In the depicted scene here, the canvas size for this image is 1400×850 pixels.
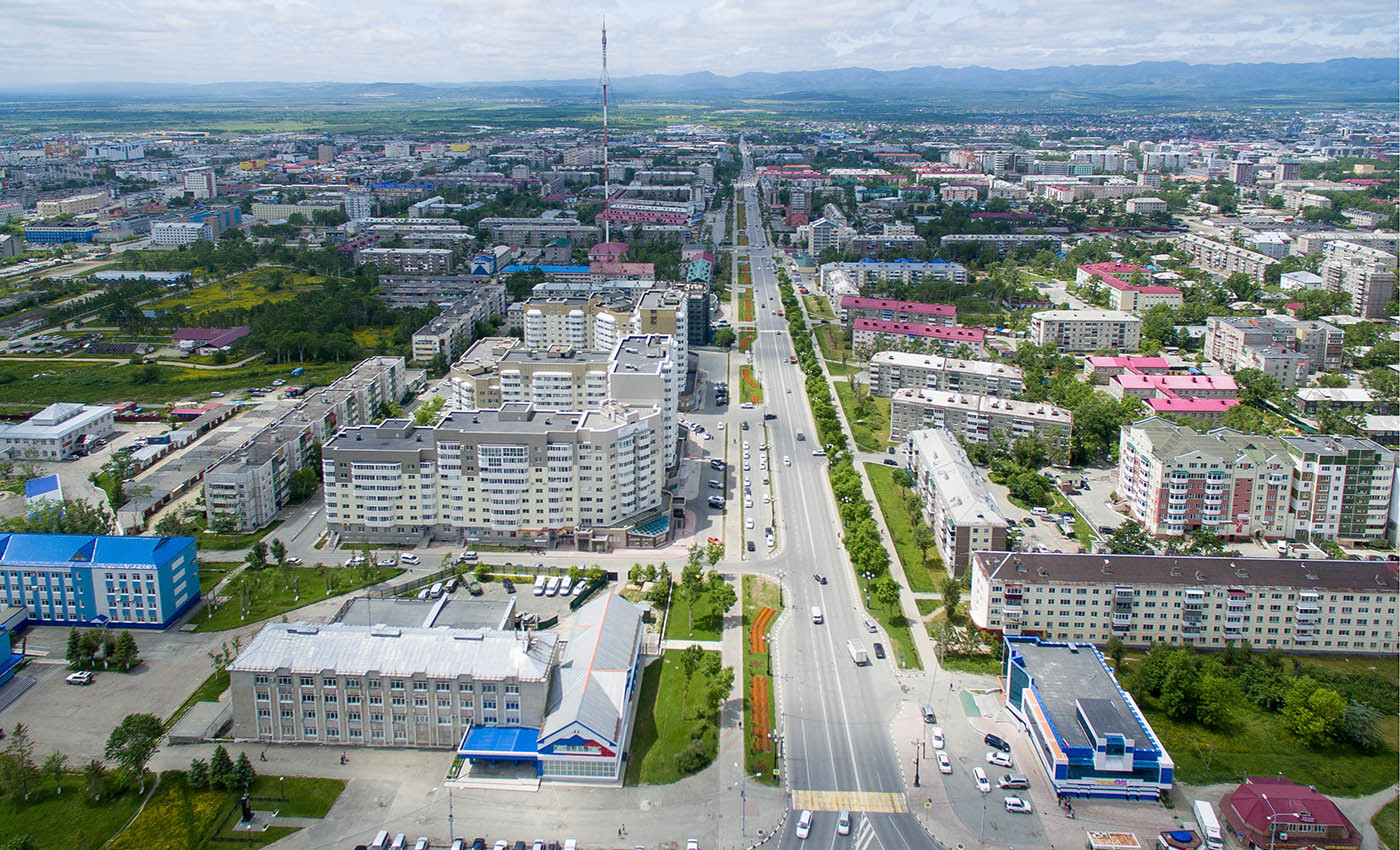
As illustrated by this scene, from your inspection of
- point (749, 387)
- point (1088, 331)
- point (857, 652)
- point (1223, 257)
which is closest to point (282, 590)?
point (857, 652)

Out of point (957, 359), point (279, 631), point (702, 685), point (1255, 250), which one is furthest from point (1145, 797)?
point (1255, 250)

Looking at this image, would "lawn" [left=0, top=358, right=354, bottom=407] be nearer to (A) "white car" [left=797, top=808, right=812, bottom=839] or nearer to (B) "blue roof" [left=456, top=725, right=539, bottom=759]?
(B) "blue roof" [left=456, top=725, right=539, bottom=759]

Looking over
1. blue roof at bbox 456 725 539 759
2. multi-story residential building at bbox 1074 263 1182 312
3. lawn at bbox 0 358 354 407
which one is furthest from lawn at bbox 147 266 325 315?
blue roof at bbox 456 725 539 759

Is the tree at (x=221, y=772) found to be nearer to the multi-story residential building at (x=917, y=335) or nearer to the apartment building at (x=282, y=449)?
the apartment building at (x=282, y=449)

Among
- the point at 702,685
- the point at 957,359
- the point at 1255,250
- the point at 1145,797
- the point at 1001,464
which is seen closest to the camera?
the point at 1145,797

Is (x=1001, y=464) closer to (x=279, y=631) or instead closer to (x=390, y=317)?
(x=279, y=631)

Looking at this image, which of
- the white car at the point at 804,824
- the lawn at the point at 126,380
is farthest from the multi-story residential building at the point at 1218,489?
the lawn at the point at 126,380
